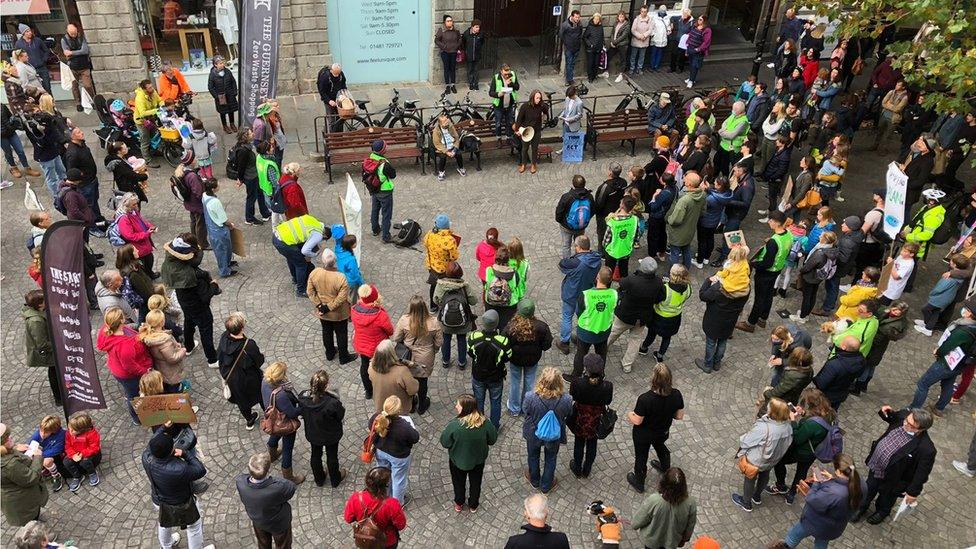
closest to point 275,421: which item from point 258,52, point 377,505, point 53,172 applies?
point 377,505

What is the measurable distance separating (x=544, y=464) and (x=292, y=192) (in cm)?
541

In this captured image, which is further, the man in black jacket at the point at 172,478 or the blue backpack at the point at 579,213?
the blue backpack at the point at 579,213

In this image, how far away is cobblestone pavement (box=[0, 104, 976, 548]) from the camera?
7832 millimetres

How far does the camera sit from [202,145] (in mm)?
12922

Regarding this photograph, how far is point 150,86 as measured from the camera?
13859mm

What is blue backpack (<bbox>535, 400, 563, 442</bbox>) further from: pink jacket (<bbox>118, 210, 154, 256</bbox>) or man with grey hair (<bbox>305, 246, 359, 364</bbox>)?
pink jacket (<bbox>118, 210, 154, 256</bbox>)

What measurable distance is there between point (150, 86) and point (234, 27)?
3.50 meters

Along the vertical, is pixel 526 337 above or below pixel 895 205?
below

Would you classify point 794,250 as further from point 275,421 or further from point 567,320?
point 275,421

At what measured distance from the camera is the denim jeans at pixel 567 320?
9.99m

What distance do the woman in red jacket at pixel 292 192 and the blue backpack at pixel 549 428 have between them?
17.7 ft

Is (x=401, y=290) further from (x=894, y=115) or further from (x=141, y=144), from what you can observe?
(x=894, y=115)

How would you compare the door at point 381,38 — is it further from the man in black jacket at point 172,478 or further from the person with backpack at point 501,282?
the man in black jacket at point 172,478

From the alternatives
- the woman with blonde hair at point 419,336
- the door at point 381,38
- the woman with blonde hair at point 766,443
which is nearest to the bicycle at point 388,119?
the door at point 381,38
